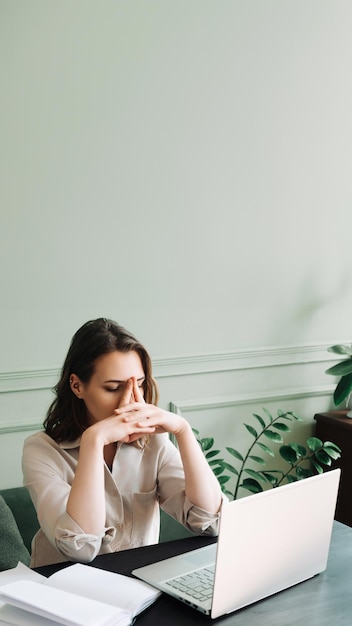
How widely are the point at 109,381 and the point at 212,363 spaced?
1308 millimetres

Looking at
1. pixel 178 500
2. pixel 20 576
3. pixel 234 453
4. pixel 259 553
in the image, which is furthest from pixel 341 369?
pixel 20 576

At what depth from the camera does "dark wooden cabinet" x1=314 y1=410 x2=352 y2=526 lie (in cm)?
325

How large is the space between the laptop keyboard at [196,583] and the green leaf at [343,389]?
1.82 m

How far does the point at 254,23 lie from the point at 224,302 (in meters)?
1.09

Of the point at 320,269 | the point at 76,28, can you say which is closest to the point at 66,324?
the point at 76,28

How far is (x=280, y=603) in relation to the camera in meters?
1.44

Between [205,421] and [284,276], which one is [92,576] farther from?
[284,276]

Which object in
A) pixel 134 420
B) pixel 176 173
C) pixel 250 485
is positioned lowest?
pixel 250 485

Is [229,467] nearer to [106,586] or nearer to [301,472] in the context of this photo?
[301,472]

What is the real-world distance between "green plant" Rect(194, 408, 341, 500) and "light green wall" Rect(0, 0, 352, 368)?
1.17 ft

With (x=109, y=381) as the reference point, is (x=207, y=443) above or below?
below

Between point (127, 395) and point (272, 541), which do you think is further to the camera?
point (127, 395)

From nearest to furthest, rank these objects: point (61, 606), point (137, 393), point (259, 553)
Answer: point (61, 606) → point (259, 553) → point (137, 393)

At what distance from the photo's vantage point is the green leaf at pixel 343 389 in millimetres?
3271
